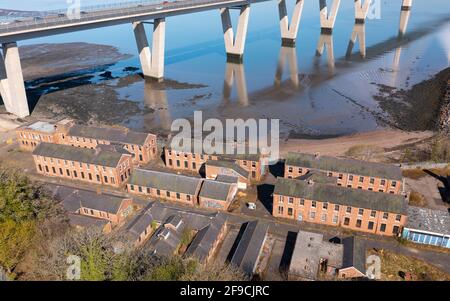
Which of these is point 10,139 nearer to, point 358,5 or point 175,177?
point 175,177

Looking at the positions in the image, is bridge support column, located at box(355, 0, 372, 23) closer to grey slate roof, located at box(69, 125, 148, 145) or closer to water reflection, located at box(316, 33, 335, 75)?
water reflection, located at box(316, 33, 335, 75)

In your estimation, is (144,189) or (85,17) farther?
(85,17)

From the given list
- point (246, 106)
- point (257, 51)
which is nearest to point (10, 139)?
point (246, 106)

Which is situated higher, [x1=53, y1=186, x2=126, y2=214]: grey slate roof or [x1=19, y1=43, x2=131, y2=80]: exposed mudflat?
[x1=19, y1=43, x2=131, y2=80]: exposed mudflat

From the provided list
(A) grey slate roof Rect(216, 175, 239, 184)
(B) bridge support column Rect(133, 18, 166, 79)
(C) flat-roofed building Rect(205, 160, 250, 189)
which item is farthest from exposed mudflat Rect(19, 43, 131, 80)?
(A) grey slate roof Rect(216, 175, 239, 184)

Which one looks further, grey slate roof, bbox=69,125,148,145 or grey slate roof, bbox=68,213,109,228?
grey slate roof, bbox=69,125,148,145
